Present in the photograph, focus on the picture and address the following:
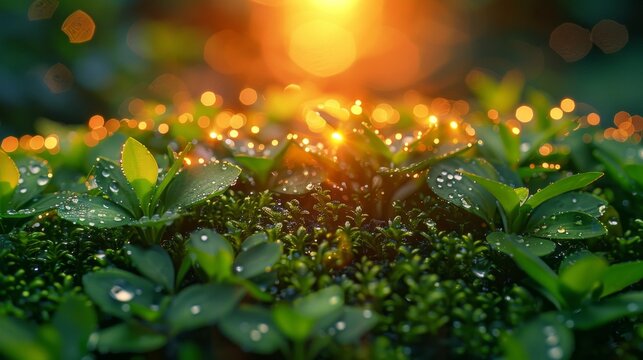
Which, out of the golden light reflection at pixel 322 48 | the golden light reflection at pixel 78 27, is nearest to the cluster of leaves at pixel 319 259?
the golden light reflection at pixel 78 27

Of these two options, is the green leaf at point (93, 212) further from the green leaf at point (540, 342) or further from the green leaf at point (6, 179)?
the green leaf at point (540, 342)

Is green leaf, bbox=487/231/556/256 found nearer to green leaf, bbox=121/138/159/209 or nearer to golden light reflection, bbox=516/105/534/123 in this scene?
green leaf, bbox=121/138/159/209

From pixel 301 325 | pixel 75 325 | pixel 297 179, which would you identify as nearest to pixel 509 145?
pixel 297 179

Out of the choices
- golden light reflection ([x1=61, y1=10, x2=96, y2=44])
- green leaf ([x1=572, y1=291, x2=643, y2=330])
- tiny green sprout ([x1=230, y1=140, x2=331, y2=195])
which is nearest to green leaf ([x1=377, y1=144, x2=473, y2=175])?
tiny green sprout ([x1=230, y1=140, x2=331, y2=195])

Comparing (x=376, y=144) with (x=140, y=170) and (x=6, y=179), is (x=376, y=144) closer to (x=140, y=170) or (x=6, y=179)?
(x=140, y=170)

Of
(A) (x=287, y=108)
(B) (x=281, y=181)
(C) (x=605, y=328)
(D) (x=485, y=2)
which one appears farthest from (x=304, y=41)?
(C) (x=605, y=328)

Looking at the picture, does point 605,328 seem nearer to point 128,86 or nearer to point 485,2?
point 128,86
